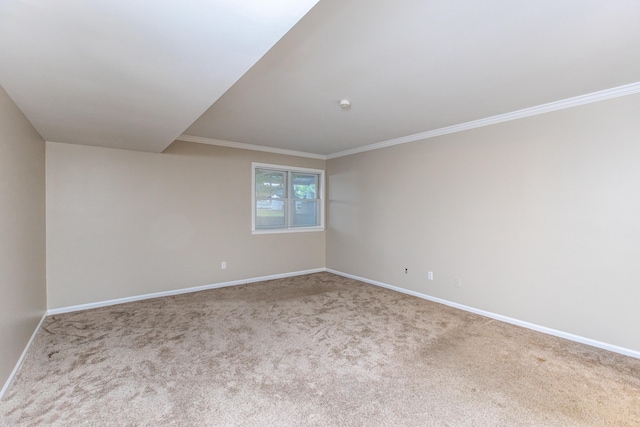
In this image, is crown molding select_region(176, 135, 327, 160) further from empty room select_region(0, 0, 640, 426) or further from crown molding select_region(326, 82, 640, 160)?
crown molding select_region(326, 82, 640, 160)

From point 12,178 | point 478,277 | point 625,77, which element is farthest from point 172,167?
point 625,77

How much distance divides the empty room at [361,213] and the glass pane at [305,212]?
34.3 inches

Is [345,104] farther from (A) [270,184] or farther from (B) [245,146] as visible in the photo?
(A) [270,184]

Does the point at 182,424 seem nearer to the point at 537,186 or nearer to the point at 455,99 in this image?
the point at 455,99

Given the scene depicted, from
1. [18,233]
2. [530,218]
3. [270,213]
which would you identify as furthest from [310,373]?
[270,213]

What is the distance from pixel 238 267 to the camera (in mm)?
4996

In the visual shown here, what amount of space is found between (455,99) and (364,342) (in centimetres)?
256

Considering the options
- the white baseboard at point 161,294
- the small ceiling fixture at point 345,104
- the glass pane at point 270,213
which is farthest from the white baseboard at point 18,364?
the small ceiling fixture at point 345,104

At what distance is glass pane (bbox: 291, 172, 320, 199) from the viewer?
5.74 meters

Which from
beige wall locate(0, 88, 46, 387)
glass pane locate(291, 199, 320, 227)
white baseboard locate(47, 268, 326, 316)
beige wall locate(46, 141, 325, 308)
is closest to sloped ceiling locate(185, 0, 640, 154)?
beige wall locate(46, 141, 325, 308)

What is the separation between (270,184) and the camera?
5.44 metres

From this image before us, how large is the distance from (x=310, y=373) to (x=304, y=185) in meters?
4.03

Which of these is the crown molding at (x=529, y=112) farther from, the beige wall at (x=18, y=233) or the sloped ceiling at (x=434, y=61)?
the beige wall at (x=18, y=233)

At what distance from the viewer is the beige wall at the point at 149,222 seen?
367 centimetres
